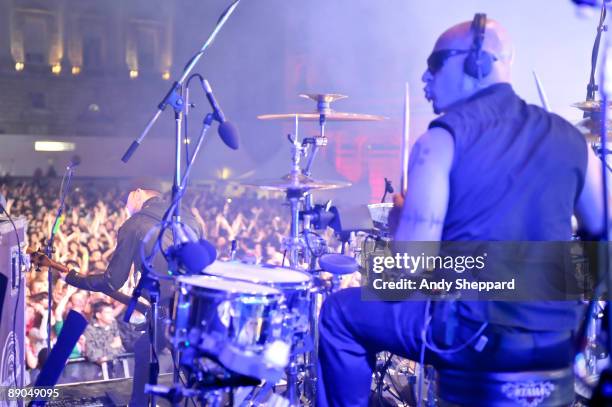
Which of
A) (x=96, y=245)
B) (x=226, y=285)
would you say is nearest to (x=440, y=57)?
(x=226, y=285)

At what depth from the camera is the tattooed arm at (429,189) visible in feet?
5.81

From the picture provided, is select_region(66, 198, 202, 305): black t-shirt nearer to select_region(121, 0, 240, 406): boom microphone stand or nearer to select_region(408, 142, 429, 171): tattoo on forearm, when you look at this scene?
select_region(121, 0, 240, 406): boom microphone stand

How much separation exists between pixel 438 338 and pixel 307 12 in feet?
30.4

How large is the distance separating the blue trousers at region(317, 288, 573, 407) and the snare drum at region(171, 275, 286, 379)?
0.19m

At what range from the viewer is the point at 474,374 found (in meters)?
1.85

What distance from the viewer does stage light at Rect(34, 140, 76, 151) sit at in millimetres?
16641

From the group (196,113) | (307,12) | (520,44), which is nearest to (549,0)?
(520,44)

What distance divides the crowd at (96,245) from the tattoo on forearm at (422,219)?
0.93 metres

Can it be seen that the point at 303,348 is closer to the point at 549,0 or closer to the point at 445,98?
Result: the point at 445,98

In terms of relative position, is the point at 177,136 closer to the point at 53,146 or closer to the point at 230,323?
the point at 230,323

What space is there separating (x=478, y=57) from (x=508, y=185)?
0.38 m

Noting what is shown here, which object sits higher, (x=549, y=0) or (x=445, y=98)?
(x=549, y=0)

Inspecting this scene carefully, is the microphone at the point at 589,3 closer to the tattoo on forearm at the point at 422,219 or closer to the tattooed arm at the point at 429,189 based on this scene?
the tattooed arm at the point at 429,189

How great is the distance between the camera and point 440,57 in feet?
6.48
